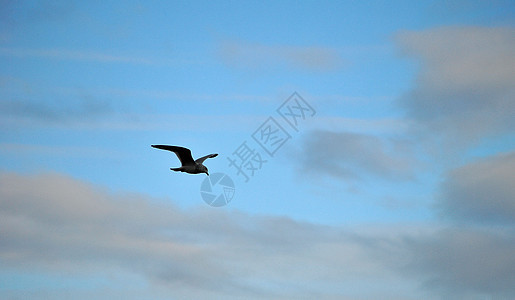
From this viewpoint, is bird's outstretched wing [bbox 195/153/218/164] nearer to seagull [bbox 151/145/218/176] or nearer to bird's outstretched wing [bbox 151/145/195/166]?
seagull [bbox 151/145/218/176]

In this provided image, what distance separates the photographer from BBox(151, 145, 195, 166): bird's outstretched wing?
295 ft

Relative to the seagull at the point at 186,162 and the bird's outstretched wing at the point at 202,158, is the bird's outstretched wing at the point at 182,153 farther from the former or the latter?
the bird's outstretched wing at the point at 202,158

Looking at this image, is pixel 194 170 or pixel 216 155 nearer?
pixel 194 170

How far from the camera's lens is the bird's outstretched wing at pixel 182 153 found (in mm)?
89812

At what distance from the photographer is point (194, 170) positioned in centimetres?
9331

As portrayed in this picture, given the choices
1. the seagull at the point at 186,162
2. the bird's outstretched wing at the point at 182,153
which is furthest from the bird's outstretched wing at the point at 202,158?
the bird's outstretched wing at the point at 182,153

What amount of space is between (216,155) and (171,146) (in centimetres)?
1141

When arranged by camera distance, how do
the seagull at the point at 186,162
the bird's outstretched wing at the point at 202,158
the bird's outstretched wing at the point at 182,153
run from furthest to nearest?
1. the bird's outstretched wing at the point at 202,158
2. the seagull at the point at 186,162
3. the bird's outstretched wing at the point at 182,153

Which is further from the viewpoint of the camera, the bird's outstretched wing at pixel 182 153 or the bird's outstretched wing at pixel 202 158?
the bird's outstretched wing at pixel 202 158

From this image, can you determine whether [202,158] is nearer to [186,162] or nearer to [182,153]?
[186,162]

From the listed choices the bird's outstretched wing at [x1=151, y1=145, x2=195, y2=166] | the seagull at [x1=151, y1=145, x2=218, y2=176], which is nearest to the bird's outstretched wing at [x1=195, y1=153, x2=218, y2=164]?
the seagull at [x1=151, y1=145, x2=218, y2=176]

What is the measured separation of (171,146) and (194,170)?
554 cm

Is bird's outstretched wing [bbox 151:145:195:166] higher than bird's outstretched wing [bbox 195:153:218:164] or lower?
lower

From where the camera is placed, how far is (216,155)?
99.7 meters
